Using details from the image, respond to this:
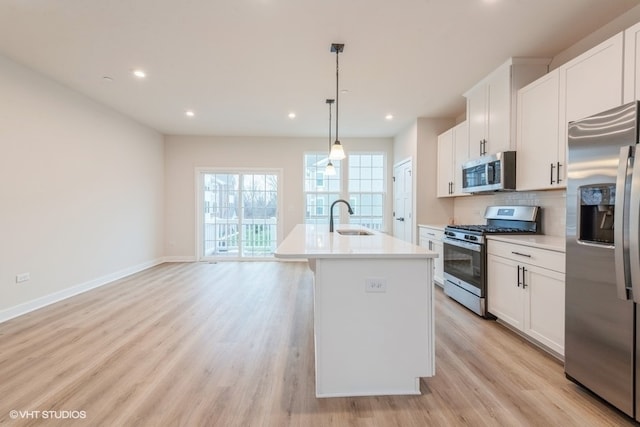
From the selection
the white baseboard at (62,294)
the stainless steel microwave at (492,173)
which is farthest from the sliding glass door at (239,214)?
the stainless steel microwave at (492,173)

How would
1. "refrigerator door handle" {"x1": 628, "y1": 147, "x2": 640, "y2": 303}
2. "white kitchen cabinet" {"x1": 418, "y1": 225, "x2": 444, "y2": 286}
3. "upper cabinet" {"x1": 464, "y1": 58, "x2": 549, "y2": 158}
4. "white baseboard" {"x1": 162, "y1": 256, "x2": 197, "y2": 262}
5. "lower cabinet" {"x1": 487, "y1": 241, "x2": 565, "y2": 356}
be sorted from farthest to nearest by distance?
"white baseboard" {"x1": 162, "y1": 256, "x2": 197, "y2": 262}
"white kitchen cabinet" {"x1": 418, "y1": 225, "x2": 444, "y2": 286}
"upper cabinet" {"x1": 464, "y1": 58, "x2": 549, "y2": 158}
"lower cabinet" {"x1": 487, "y1": 241, "x2": 565, "y2": 356}
"refrigerator door handle" {"x1": 628, "y1": 147, "x2": 640, "y2": 303}

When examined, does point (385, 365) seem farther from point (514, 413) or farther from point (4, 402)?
point (4, 402)

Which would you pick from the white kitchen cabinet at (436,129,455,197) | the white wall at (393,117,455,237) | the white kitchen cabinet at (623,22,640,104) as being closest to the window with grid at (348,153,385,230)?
the white wall at (393,117,455,237)

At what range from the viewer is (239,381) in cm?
204

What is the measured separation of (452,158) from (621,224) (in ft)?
10.1

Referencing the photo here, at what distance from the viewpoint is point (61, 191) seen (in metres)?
3.78

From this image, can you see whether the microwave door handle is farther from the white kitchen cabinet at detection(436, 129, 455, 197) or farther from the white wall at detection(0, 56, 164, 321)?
the white wall at detection(0, 56, 164, 321)

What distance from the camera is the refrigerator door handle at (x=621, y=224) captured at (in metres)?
1.58

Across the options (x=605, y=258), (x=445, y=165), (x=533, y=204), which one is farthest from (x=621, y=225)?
(x=445, y=165)

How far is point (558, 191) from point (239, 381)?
3.37 metres

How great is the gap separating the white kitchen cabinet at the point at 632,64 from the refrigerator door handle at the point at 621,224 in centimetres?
72

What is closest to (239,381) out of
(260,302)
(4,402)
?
(4,402)

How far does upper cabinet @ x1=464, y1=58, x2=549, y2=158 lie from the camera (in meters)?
3.13

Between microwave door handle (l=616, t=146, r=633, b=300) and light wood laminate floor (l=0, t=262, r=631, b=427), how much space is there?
778mm
